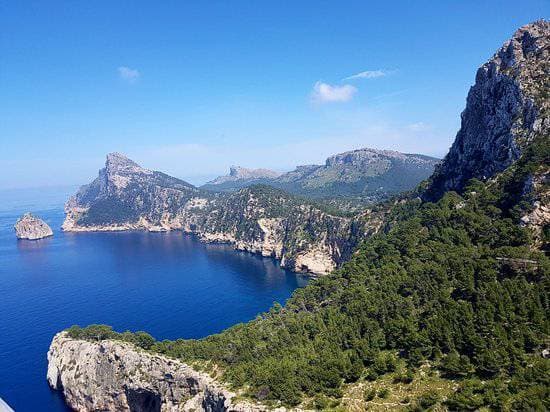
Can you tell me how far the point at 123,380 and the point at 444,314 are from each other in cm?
6711

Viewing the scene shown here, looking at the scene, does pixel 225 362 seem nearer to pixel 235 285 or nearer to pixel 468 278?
pixel 468 278

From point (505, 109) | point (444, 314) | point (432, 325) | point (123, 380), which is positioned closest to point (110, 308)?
point (123, 380)

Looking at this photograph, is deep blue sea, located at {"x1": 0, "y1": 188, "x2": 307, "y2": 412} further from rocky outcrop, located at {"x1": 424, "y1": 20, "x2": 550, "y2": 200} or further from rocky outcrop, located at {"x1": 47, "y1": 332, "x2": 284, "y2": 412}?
rocky outcrop, located at {"x1": 424, "y1": 20, "x2": 550, "y2": 200}

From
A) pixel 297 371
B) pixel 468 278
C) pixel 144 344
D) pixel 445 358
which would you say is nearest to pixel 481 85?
pixel 468 278

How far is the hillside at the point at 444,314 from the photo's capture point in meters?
50.9

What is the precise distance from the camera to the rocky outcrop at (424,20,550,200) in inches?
3944

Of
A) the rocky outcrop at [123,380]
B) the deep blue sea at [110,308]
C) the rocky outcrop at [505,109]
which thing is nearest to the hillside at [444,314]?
the rocky outcrop at [505,109]

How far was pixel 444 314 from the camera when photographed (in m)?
62.7

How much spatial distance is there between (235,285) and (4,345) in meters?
87.1

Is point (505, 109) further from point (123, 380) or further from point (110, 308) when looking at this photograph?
point (110, 308)

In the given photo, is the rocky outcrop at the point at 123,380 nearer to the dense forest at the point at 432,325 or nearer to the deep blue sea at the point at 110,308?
the dense forest at the point at 432,325

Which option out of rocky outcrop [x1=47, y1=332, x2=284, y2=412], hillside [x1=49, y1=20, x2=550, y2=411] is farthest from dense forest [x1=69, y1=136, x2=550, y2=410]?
rocky outcrop [x1=47, y1=332, x2=284, y2=412]

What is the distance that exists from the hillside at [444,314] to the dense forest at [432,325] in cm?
23

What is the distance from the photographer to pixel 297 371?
61.4 m
